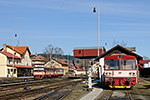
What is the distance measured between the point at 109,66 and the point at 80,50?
1834 cm

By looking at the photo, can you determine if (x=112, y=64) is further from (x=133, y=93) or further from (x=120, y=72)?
(x=133, y=93)

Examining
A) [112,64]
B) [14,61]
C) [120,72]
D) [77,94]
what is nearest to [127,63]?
[120,72]

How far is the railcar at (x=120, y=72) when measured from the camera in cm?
1812

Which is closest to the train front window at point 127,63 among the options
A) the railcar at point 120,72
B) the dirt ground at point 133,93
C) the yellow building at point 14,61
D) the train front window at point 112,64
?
the railcar at point 120,72

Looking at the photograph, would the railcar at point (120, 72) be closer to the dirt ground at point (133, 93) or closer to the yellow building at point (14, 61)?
the dirt ground at point (133, 93)

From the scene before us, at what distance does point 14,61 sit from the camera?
61.4 m

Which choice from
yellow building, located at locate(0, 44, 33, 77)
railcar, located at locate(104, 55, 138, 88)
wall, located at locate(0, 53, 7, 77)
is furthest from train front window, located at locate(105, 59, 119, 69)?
wall, located at locate(0, 53, 7, 77)

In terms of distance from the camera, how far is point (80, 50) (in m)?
36.8

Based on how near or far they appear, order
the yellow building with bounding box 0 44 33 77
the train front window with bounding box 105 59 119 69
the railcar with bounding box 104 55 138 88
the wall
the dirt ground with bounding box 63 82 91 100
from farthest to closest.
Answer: the yellow building with bounding box 0 44 33 77, the wall, the train front window with bounding box 105 59 119 69, the railcar with bounding box 104 55 138 88, the dirt ground with bounding box 63 82 91 100

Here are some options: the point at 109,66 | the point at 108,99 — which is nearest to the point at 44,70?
the point at 109,66

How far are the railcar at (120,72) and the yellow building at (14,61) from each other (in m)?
39.9

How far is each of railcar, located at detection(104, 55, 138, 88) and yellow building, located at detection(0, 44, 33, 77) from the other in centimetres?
3991

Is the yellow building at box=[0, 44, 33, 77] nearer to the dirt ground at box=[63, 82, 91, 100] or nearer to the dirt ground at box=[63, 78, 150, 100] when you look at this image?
the dirt ground at box=[63, 82, 91, 100]

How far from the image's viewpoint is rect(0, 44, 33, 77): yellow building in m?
55.5
